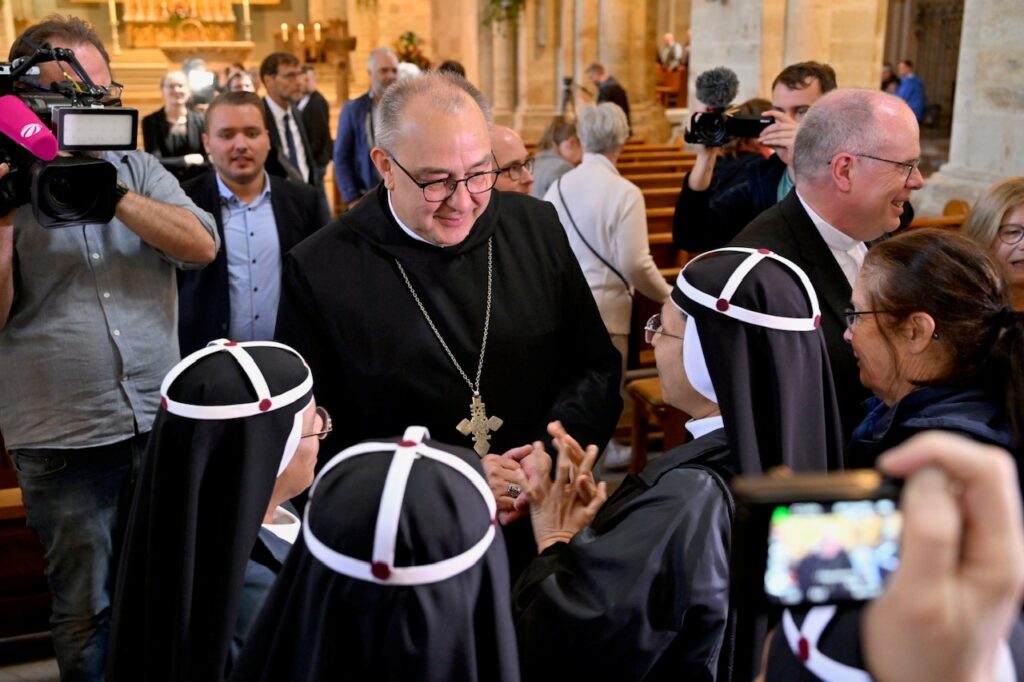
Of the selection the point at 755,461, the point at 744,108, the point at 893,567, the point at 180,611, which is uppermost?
the point at 744,108

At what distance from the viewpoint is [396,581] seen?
1.17 m

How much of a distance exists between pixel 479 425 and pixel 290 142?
15.2 feet

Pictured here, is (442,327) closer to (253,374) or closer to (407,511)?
(253,374)

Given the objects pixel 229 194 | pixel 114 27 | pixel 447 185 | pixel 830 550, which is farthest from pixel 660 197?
pixel 114 27

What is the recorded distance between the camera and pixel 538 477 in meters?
1.93

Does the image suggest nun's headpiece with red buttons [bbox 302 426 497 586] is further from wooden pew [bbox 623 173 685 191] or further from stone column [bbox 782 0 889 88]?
stone column [bbox 782 0 889 88]

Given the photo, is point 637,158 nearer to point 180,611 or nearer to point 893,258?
point 893,258

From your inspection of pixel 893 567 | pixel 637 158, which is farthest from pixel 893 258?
pixel 637 158

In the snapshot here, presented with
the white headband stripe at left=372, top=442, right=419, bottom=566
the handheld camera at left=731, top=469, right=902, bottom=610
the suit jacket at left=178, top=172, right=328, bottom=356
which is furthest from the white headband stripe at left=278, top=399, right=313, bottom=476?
the suit jacket at left=178, top=172, right=328, bottom=356

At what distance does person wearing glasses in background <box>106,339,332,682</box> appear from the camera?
164 cm

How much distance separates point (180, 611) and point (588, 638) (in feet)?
2.32

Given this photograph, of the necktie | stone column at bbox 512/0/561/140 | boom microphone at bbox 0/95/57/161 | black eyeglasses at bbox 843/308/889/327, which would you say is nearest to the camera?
black eyeglasses at bbox 843/308/889/327

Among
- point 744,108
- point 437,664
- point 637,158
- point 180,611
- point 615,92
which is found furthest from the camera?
point 637,158

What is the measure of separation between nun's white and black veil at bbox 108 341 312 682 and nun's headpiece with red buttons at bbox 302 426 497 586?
470 mm
